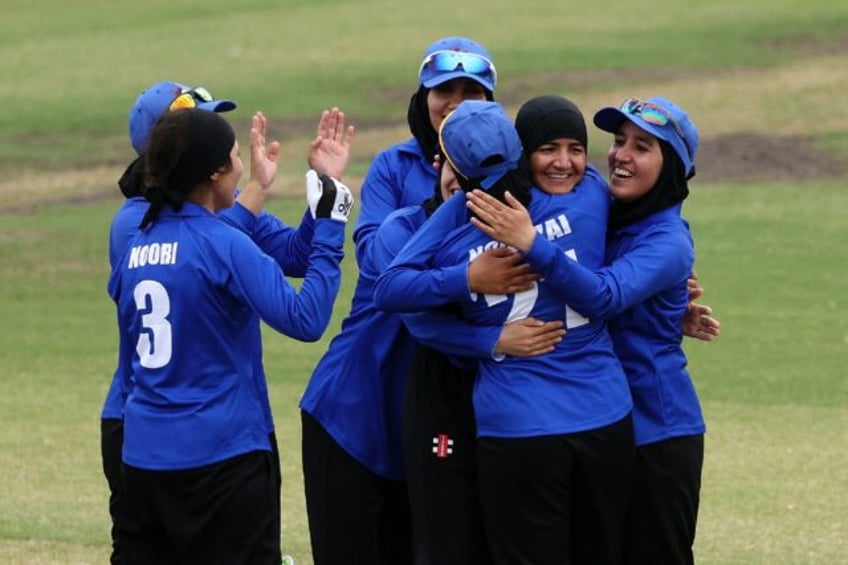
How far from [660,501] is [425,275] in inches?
40.5

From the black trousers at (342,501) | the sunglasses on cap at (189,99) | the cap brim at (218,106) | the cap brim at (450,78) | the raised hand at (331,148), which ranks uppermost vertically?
the cap brim at (450,78)

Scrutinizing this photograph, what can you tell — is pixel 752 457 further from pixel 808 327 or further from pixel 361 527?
pixel 361 527

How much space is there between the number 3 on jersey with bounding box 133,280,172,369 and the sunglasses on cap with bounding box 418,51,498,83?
4.18 ft

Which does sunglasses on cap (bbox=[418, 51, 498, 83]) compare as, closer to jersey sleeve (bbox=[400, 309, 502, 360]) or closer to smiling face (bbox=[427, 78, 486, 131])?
smiling face (bbox=[427, 78, 486, 131])

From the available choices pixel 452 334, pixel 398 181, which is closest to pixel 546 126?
pixel 452 334

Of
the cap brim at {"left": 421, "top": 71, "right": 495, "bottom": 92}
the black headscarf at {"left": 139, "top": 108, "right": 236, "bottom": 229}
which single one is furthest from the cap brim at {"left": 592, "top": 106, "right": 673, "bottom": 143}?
the black headscarf at {"left": 139, "top": 108, "right": 236, "bottom": 229}

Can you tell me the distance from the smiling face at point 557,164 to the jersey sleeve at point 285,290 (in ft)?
2.20

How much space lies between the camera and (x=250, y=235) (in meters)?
6.68

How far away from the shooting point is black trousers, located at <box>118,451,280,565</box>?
18.8 ft

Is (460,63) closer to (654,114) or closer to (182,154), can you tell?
(654,114)

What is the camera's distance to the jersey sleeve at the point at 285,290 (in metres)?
5.65

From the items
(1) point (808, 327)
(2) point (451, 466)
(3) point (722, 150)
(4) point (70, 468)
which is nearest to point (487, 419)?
(2) point (451, 466)

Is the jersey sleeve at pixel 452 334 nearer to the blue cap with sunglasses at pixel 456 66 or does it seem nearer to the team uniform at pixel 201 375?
the team uniform at pixel 201 375

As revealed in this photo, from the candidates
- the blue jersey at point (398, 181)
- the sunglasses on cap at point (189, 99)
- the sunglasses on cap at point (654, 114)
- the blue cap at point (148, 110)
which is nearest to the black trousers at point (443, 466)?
the blue jersey at point (398, 181)
